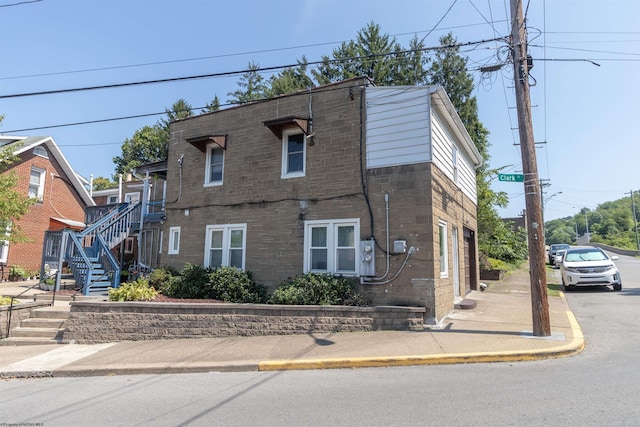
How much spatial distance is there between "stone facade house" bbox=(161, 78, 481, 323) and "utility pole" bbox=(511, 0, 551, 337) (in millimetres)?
1890

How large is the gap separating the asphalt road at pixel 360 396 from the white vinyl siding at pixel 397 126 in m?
5.15

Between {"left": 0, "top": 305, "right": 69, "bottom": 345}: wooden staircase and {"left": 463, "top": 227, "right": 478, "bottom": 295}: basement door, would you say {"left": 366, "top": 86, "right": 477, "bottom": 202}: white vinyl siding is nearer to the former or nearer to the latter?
{"left": 463, "top": 227, "right": 478, "bottom": 295}: basement door

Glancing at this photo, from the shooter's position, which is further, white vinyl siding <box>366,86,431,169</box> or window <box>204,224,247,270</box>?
window <box>204,224,247,270</box>

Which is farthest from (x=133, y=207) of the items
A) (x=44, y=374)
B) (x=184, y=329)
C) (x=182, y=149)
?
(x=44, y=374)

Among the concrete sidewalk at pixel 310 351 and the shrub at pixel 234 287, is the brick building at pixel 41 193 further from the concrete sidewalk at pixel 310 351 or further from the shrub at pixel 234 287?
the shrub at pixel 234 287

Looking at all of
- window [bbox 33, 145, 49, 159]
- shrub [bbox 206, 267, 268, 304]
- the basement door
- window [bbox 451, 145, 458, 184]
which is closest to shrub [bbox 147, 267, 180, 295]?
shrub [bbox 206, 267, 268, 304]

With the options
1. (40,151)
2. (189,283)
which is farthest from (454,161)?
(40,151)

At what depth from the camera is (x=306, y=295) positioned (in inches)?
361

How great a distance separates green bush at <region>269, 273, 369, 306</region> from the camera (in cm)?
913

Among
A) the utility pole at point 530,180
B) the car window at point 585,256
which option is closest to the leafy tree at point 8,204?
the utility pole at point 530,180

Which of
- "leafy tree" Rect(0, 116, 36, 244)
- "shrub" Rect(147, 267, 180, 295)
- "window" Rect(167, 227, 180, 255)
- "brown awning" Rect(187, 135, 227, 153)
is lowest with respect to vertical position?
"shrub" Rect(147, 267, 180, 295)

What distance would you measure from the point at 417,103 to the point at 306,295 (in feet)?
17.8

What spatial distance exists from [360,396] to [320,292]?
4255 millimetres

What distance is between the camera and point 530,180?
7996 millimetres
